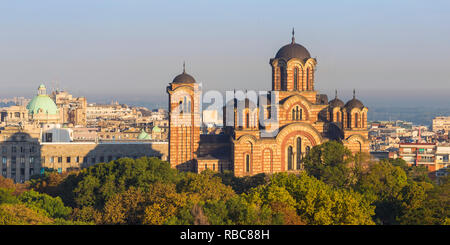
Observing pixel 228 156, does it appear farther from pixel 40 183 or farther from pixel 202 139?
pixel 40 183

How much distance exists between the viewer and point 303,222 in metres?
39.7

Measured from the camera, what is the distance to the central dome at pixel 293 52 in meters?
73.1

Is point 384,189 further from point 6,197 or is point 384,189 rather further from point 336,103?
point 6,197

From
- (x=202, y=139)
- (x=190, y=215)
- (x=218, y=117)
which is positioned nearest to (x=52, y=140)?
(x=202, y=139)

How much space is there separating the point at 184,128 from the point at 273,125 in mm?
8730

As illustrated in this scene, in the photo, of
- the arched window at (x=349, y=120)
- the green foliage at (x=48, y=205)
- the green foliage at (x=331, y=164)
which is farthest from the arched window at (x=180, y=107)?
the green foliage at (x=48, y=205)

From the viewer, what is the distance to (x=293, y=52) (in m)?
73.1

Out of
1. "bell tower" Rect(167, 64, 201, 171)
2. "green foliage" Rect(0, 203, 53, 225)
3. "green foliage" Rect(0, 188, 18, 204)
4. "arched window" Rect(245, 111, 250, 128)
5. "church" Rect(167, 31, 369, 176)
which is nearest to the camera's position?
"green foliage" Rect(0, 203, 53, 225)

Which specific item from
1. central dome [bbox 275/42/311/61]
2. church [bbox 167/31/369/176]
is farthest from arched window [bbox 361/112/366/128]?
central dome [bbox 275/42/311/61]

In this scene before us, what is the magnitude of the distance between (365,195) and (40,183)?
2596 centimetres

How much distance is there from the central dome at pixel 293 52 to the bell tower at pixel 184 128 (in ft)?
28.2

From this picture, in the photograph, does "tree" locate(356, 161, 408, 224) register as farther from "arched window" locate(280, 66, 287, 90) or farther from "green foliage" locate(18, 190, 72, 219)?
"green foliage" locate(18, 190, 72, 219)

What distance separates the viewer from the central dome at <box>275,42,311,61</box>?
240 feet

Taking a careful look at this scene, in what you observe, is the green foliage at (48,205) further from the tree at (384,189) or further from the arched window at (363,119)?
the arched window at (363,119)
